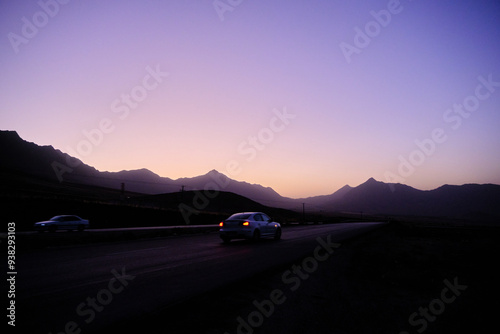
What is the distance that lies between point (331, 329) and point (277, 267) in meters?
4.74

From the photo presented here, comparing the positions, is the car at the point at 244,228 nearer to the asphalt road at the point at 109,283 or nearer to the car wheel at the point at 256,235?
the car wheel at the point at 256,235

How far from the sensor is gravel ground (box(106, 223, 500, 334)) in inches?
172

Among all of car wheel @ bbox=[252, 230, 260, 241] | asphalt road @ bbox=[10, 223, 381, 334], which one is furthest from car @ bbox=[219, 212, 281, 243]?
asphalt road @ bbox=[10, 223, 381, 334]

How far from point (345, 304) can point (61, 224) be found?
2816 cm

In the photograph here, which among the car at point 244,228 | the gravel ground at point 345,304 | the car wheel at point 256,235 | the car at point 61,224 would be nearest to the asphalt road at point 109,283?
the gravel ground at point 345,304

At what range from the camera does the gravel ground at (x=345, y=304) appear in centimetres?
438

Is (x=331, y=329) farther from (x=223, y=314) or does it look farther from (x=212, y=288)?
(x=212, y=288)

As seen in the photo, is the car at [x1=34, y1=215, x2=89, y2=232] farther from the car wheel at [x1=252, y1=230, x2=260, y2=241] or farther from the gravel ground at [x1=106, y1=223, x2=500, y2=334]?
the gravel ground at [x1=106, y1=223, x2=500, y2=334]

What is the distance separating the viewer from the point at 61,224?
88.7ft

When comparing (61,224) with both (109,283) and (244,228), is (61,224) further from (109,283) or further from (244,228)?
(109,283)

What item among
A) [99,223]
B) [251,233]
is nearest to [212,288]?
[251,233]

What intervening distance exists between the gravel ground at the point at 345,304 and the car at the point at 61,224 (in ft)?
81.8

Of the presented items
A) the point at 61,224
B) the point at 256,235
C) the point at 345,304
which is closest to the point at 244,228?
the point at 256,235

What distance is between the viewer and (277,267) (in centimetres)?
896
